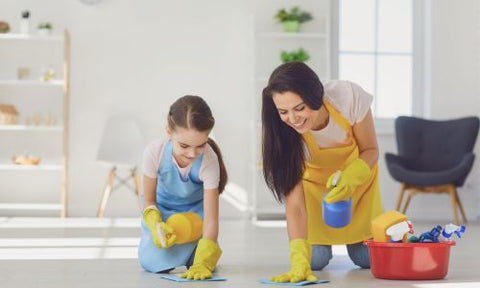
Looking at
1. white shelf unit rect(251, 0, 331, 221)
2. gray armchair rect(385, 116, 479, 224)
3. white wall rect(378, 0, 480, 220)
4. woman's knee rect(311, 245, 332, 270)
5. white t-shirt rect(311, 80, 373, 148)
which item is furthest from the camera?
white wall rect(378, 0, 480, 220)

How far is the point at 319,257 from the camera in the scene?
3232 millimetres

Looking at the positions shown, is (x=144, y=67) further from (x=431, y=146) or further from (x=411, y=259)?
(x=411, y=259)

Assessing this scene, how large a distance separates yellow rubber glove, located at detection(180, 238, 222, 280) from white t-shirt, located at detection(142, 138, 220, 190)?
0.69 ft

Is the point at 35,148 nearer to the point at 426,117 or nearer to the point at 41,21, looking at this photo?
the point at 41,21

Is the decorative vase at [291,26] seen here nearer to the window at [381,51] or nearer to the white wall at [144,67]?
the white wall at [144,67]

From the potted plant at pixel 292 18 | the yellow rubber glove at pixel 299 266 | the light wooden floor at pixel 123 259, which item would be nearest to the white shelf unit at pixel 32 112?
the light wooden floor at pixel 123 259

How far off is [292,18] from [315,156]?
3765 millimetres

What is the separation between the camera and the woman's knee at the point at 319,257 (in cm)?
322

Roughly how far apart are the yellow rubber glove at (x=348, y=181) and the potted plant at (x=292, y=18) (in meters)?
3.99

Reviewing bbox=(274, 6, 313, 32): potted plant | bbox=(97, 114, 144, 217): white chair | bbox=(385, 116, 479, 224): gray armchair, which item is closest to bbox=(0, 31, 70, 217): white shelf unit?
bbox=(97, 114, 144, 217): white chair

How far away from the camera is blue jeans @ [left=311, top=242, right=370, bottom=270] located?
323cm

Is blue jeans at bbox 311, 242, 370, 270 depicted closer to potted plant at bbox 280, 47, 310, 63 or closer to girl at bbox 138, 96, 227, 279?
girl at bbox 138, 96, 227, 279

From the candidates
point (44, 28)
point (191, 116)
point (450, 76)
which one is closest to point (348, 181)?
point (191, 116)

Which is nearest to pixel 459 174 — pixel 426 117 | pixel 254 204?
pixel 426 117
